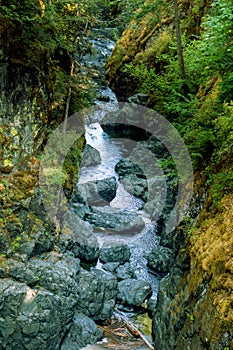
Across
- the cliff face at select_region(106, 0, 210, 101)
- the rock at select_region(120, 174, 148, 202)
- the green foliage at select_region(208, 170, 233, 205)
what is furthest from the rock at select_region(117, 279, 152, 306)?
the cliff face at select_region(106, 0, 210, 101)

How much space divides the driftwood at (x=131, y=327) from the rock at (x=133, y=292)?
1.72ft

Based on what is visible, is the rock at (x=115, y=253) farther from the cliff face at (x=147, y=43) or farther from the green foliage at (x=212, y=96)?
the cliff face at (x=147, y=43)

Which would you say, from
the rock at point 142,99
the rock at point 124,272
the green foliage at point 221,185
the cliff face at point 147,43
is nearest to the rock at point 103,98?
the cliff face at point 147,43

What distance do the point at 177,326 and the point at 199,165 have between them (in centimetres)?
476

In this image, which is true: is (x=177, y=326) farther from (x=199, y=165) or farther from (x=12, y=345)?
(x=199, y=165)

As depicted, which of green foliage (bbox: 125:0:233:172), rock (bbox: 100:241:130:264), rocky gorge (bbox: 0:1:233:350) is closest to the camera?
rocky gorge (bbox: 0:1:233:350)

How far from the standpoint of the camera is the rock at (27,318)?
27.0ft

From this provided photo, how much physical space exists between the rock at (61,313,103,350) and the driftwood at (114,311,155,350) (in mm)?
993

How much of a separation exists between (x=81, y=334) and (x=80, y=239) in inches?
149

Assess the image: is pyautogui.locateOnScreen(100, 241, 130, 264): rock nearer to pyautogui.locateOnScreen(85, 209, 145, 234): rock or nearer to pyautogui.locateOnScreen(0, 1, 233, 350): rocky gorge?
pyautogui.locateOnScreen(0, 1, 233, 350): rocky gorge

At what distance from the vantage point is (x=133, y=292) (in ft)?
38.2

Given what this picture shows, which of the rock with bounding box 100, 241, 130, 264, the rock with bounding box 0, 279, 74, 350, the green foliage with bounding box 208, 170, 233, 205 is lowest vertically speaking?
the rock with bounding box 100, 241, 130, 264

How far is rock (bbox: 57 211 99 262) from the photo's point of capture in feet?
39.9

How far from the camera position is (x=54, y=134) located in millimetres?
12164
